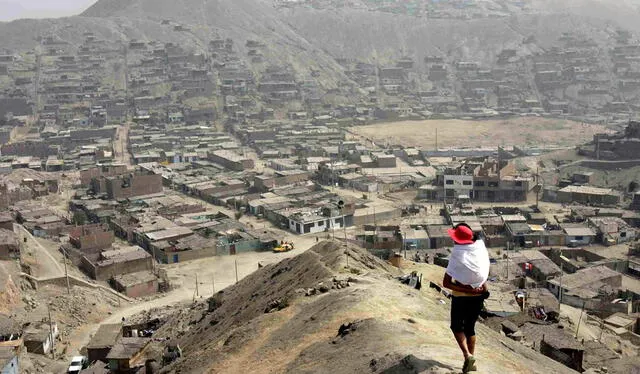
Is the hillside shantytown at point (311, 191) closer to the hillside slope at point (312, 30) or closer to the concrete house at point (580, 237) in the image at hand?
the concrete house at point (580, 237)

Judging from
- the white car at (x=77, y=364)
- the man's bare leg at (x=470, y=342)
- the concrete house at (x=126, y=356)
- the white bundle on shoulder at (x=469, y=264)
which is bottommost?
the white car at (x=77, y=364)

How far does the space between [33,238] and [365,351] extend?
2751cm

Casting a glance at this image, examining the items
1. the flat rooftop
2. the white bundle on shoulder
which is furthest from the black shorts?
the flat rooftop

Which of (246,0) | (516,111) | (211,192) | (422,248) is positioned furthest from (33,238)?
Answer: (246,0)

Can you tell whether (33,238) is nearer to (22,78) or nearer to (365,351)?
(365,351)

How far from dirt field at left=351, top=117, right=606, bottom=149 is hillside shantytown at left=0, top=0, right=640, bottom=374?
494mm

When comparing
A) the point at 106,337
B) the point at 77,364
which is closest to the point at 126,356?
the point at 77,364

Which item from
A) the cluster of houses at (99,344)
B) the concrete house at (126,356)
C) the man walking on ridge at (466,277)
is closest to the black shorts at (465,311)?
the man walking on ridge at (466,277)

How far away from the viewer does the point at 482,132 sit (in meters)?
73.5

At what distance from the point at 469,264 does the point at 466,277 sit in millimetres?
167

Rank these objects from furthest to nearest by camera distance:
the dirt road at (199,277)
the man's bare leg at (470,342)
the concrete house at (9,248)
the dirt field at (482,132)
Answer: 1. the dirt field at (482,132)
2. the concrete house at (9,248)
3. the dirt road at (199,277)
4. the man's bare leg at (470,342)

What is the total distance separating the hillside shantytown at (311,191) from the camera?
56.6ft

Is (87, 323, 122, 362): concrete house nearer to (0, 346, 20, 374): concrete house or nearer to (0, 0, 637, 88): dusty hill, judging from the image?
(0, 346, 20, 374): concrete house

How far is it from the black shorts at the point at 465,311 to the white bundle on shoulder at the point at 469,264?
0.25 meters
